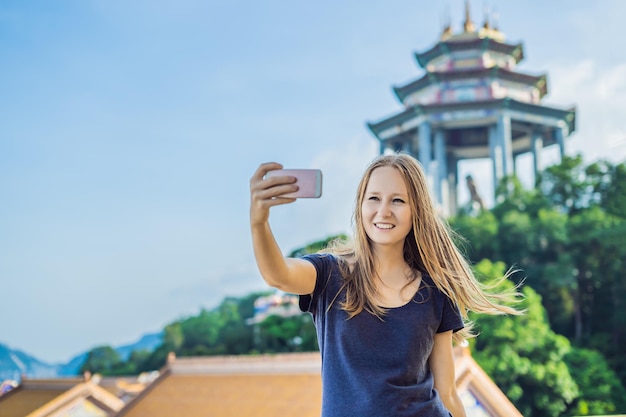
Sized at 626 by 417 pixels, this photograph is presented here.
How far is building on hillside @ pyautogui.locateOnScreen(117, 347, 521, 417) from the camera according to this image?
21.1 ft

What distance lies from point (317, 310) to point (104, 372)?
18035 millimetres

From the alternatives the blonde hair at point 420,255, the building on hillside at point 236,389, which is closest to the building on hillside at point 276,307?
the building on hillside at point 236,389

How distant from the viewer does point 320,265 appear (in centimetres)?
150

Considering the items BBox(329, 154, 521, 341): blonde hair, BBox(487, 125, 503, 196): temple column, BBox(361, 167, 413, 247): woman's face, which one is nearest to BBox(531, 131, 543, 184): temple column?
BBox(487, 125, 503, 196): temple column

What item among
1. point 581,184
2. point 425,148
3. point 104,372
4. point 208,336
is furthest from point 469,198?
point 104,372

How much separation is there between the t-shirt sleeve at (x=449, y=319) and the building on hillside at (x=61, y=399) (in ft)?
17.6

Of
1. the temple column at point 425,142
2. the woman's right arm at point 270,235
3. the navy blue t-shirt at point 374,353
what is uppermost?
the temple column at point 425,142

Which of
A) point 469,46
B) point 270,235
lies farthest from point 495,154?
point 270,235

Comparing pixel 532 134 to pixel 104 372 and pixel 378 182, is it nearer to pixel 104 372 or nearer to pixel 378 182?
pixel 104 372

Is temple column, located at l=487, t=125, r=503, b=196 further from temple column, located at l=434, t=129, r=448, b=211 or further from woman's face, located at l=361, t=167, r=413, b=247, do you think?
woman's face, located at l=361, t=167, r=413, b=247

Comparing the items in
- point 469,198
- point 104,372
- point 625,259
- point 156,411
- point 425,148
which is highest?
point 425,148

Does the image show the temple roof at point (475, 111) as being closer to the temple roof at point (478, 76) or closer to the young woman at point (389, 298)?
the temple roof at point (478, 76)

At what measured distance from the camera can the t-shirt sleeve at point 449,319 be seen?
1535 mm

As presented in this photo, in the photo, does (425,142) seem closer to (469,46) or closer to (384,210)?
(469,46)
